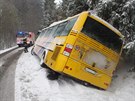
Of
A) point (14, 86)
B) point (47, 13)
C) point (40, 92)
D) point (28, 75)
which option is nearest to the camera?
point (40, 92)

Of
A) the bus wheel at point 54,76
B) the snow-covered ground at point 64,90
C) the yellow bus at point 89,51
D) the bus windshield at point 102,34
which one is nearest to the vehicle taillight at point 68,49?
the yellow bus at point 89,51

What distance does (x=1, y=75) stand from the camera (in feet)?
47.1

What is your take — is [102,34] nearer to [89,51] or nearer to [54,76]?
[89,51]

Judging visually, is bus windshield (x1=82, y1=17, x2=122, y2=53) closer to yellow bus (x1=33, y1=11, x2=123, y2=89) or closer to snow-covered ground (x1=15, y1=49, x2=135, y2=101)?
yellow bus (x1=33, y1=11, x2=123, y2=89)

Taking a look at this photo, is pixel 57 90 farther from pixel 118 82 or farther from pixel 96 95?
pixel 118 82

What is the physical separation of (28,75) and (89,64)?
9.83ft

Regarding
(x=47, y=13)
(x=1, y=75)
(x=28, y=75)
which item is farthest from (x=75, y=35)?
(x=47, y=13)

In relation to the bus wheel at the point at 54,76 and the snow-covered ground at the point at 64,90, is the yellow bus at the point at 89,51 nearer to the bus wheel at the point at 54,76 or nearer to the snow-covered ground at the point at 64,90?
the bus wheel at the point at 54,76

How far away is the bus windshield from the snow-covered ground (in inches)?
62.4

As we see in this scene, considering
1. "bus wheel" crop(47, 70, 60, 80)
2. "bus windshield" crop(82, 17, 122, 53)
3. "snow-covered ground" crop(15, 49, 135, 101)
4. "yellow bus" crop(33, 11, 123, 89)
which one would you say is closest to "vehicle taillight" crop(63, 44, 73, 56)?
"yellow bus" crop(33, 11, 123, 89)

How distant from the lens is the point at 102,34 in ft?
39.4

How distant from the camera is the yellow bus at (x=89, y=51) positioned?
11.5 metres

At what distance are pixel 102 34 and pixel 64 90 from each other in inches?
102

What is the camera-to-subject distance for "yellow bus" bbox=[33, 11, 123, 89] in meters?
11.5
